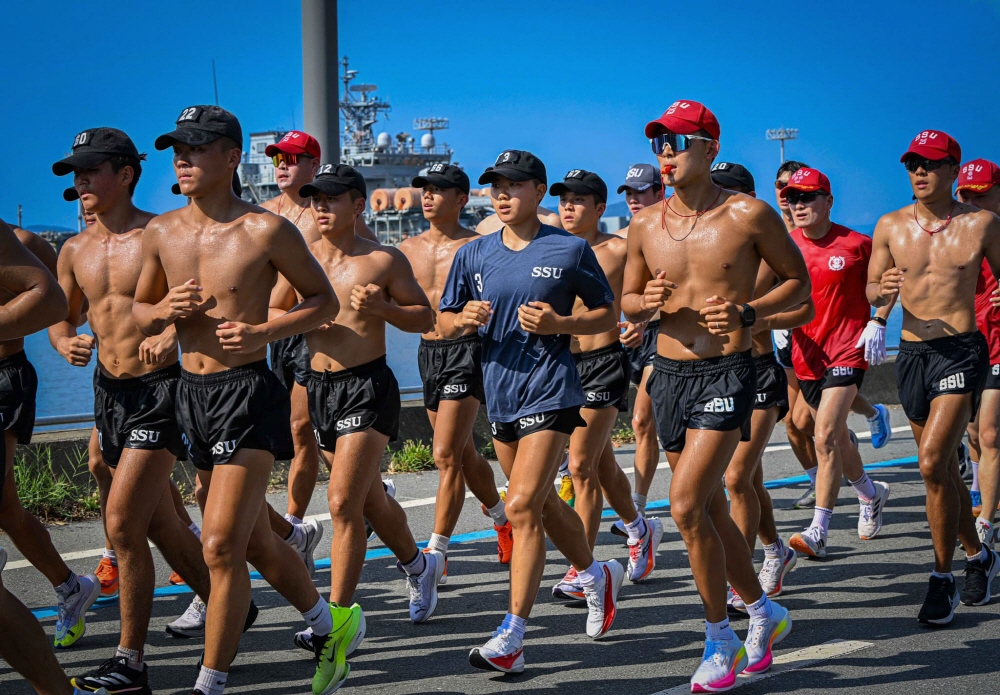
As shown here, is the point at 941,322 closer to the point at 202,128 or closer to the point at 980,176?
the point at 980,176

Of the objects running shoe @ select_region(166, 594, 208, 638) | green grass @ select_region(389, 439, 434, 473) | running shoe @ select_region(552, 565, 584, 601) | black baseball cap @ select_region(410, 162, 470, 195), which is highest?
black baseball cap @ select_region(410, 162, 470, 195)

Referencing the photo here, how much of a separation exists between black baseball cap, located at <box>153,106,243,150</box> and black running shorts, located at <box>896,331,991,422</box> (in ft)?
12.4

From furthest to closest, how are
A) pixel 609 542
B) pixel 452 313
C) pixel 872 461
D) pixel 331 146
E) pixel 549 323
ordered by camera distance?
1. pixel 872 461
2. pixel 331 146
3. pixel 609 542
4. pixel 452 313
5. pixel 549 323

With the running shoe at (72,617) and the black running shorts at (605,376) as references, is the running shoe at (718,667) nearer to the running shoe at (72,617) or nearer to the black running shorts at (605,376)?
the black running shorts at (605,376)

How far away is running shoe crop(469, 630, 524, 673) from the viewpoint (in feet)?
16.5

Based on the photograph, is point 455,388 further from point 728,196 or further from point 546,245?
point 728,196

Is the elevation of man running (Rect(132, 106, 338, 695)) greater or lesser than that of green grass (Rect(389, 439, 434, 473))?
greater

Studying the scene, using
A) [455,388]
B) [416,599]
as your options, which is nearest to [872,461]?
[455,388]

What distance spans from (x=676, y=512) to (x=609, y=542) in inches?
121

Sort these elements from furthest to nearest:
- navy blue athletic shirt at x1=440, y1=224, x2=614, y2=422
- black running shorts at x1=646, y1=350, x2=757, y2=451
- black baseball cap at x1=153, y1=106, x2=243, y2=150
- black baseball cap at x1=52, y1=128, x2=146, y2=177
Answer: navy blue athletic shirt at x1=440, y1=224, x2=614, y2=422, black baseball cap at x1=52, y1=128, x2=146, y2=177, black running shorts at x1=646, y1=350, x2=757, y2=451, black baseball cap at x1=153, y1=106, x2=243, y2=150

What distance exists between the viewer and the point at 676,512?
16.1ft

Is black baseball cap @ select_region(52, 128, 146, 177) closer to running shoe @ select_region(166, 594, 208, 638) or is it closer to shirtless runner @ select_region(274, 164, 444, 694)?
shirtless runner @ select_region(274, 164, 444, 694)

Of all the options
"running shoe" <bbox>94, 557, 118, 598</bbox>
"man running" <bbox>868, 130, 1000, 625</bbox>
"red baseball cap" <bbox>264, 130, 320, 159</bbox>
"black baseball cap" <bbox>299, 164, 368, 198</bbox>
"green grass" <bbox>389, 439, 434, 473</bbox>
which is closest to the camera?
"black baseball cap" <bbox>299, 164, 368, 198</bbox>

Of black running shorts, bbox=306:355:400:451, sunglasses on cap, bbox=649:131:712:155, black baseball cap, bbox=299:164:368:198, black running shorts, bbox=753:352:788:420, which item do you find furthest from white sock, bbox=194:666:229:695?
black running shorts, bbox=753:352:788:420
